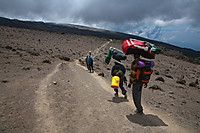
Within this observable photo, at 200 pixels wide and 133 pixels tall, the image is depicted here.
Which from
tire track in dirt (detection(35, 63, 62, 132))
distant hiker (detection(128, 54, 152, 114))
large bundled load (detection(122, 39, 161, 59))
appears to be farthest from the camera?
distant hiker (detection(128, 54, 152, 114))

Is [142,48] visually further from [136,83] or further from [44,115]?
[44,115]

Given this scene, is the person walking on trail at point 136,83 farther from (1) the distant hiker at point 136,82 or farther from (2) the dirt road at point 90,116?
(2) the dirt road at point 90,116

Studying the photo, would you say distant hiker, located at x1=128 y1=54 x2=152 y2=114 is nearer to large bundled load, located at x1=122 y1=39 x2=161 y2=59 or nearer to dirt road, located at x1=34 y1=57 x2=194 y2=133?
large bundled load, located at x1=122 y1=39 x2=161 y2=59

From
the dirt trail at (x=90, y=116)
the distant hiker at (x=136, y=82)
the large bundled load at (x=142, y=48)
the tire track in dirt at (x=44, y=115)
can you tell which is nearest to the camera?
the tire track in dirt at (x=44, y=115)

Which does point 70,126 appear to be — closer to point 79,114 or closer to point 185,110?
point 79,114

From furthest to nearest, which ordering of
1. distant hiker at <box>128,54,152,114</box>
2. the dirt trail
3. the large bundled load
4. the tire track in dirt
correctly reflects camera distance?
distant hiker at <box>128,54,152,114</box>
the large bundled load
the dirt trail
the tire track in dirt

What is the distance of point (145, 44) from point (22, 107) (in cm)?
551

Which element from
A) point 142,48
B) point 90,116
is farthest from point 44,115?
point 142,48

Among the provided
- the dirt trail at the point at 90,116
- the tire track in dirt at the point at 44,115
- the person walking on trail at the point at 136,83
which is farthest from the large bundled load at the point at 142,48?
the tire track in dirt at the point at 44,115

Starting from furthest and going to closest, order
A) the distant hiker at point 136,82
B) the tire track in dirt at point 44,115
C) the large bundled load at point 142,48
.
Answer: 1. the distant hiker at point 136,82
2. the large bundled load at point 142,48
3. the tire track in dirt at point 44,115

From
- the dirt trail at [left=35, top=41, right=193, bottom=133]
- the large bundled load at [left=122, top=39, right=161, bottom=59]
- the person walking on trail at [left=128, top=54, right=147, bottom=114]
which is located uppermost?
the large bundled load at [left=122, top=39, right=161, bottom=59]

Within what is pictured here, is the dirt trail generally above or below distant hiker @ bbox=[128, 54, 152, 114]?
below

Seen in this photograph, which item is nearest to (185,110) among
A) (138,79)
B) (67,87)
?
(138,79)

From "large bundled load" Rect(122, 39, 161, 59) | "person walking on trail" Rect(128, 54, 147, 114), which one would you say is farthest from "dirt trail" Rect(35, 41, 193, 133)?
"large bundled load" Rect(122, 39, 161, 59)
